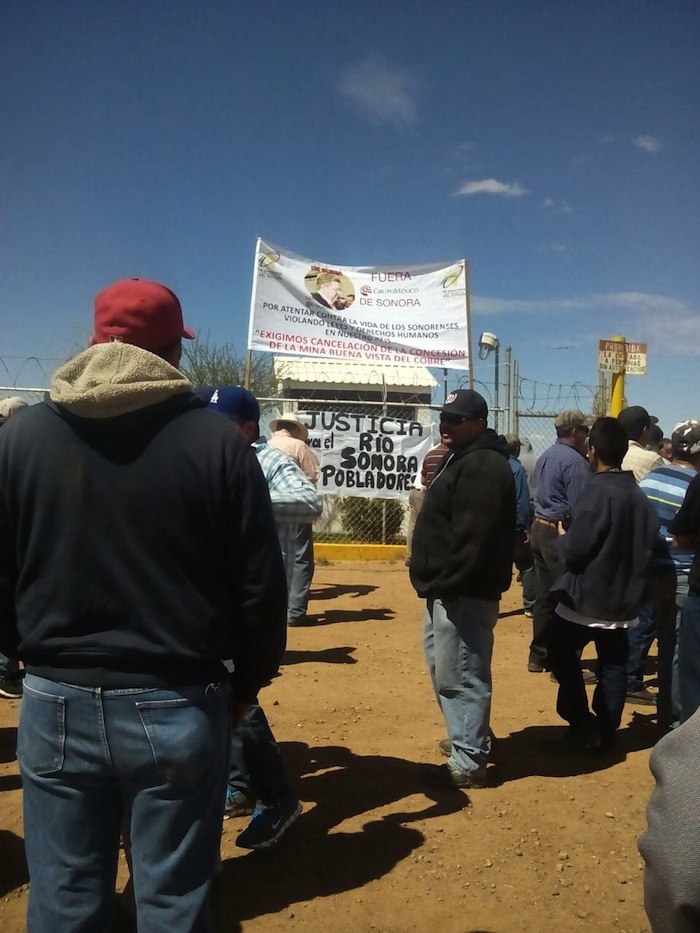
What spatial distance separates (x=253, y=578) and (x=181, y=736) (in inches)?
15.4

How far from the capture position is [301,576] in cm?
739

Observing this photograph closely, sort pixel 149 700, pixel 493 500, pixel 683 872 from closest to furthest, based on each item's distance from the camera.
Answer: pixel 683 872 < pixel 149 700 < pixel 493 500

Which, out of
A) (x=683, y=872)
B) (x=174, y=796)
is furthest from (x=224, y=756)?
(x=683, y=872)

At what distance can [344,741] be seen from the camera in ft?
14.7

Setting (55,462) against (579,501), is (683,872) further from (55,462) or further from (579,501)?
(579,501)

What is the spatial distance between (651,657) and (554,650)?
2.77 metres

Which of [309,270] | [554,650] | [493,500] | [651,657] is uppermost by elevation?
[309,270]

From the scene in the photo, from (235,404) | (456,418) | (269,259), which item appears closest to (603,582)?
(456,418)

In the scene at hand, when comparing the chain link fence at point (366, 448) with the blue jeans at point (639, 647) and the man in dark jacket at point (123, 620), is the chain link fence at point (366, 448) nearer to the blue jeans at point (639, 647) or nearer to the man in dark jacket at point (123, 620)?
the blue jeans at point (639, 647)

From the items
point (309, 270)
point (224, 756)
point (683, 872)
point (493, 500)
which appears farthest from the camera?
point (309, 270)

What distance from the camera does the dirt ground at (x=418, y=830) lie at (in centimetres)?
290

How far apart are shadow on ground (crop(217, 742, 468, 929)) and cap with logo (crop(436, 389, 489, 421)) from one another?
1947mm

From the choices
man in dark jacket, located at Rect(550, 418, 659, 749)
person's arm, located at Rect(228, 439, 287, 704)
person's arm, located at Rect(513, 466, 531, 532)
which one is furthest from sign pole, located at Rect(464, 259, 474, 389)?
person's arm, located at Rect(228, 439, 287, 704)

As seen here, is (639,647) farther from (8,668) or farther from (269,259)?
(269,259)
